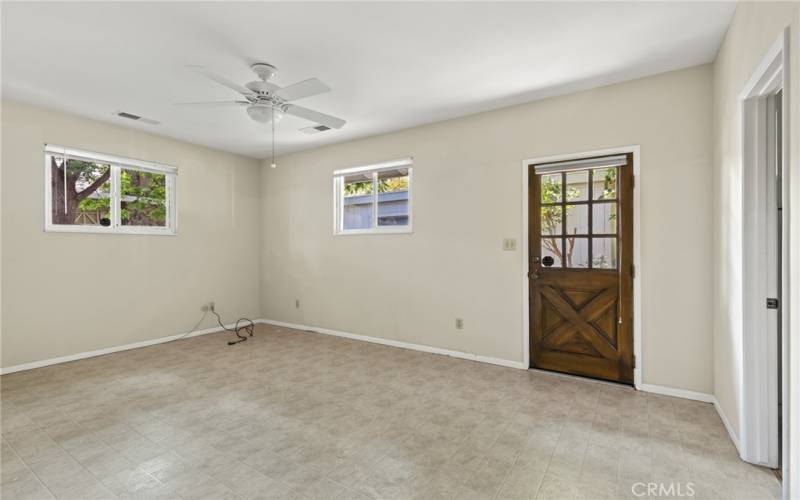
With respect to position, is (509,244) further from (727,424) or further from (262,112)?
(262,112)

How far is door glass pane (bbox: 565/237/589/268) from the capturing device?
3475mm

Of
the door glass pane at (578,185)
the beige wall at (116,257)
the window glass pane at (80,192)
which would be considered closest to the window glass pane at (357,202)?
the beige wall at (116,257)

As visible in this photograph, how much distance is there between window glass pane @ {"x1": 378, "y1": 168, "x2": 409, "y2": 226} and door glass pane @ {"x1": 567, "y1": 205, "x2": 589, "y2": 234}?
191cm

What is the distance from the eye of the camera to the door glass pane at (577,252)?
11.4 feet

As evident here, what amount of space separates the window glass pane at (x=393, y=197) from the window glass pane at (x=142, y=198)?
2.92 meters

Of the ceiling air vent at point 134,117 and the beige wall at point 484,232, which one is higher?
the ceiling air vent at point 134,117

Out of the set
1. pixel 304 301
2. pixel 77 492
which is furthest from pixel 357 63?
pixel 304 301

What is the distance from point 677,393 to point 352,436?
265 centimetres

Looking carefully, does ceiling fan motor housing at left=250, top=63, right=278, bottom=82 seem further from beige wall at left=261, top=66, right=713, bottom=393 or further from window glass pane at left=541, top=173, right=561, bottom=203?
window glass pane at left=541, top=173, right=561, bottom=203

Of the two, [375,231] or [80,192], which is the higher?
[80,192]

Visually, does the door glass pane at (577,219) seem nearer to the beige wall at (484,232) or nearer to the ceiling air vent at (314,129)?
the beige wall at (484,232)

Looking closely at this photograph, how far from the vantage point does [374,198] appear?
500cm

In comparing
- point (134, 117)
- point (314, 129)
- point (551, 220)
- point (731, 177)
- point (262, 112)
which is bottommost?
point (551, 220)

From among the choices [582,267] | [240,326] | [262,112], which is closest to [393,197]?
[262,112]
